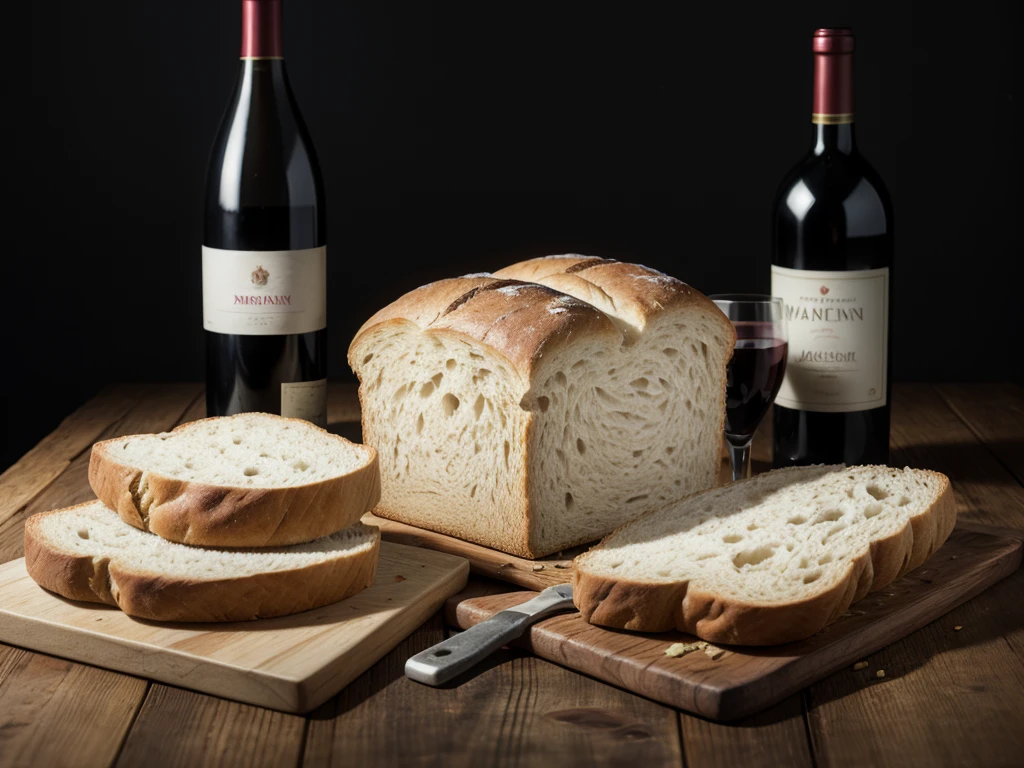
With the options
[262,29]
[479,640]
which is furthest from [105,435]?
[479,640]

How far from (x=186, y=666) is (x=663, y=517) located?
2.39 feet

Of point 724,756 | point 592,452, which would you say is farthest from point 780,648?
point 592,452

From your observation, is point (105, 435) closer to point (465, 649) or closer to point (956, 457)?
point (465, 649)

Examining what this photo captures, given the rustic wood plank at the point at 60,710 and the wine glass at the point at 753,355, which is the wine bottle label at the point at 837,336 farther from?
Answer: the rustic wood plank at the point at 60,710

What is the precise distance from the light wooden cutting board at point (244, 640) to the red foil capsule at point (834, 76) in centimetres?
110

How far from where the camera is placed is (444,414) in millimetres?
2008

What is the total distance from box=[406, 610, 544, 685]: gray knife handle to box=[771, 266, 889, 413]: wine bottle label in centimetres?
87

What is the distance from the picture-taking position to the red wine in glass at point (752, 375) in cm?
216

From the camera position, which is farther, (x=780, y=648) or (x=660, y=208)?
(x=660, y=208)

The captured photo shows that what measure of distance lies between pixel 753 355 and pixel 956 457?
0.65 meters

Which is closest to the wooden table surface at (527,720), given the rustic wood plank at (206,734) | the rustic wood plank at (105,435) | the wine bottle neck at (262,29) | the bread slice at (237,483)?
the rustic wood plank at (206,734)

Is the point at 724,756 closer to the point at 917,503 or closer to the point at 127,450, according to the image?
the point at 917,503

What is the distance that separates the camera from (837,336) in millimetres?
2188

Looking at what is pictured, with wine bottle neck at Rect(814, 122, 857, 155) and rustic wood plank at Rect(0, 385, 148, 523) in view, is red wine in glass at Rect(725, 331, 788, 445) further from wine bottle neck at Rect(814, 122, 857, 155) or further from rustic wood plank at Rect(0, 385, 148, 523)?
rustic wood plank at Rect(0, 385, 148, 523)
